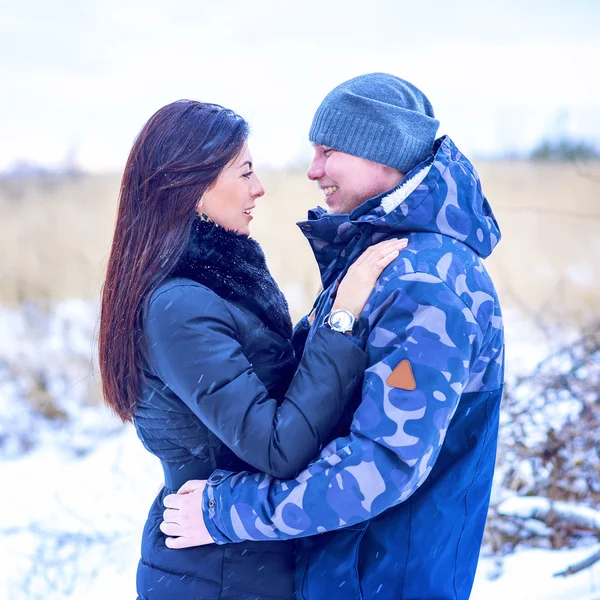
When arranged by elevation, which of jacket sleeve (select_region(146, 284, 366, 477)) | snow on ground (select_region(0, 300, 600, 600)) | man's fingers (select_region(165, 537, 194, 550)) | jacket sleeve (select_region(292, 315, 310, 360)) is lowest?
snow on ground (select_region(0, 300, 600, 600))

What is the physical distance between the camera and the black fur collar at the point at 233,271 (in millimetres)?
1892

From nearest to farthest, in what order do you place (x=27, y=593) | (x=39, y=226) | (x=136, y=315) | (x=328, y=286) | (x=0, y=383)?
(x=136, y=315), (x=328, y=286), (x=27, y=593), (x=0, y=383), (x=39, y=226)

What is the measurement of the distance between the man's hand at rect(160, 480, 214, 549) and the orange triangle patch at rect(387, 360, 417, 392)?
598mm

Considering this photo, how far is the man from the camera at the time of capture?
156 cm

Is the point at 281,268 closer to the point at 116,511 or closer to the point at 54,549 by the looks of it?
the point at 116,511

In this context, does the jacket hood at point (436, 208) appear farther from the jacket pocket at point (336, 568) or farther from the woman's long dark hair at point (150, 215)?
the jacket pocket at point (336, 568)

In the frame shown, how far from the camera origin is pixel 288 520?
161 centimetres

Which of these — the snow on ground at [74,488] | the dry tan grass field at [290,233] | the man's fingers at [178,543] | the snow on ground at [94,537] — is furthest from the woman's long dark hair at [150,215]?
the dry tan grass field at [290,233]

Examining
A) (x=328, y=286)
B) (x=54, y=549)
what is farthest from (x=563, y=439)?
(x=54, y=549)

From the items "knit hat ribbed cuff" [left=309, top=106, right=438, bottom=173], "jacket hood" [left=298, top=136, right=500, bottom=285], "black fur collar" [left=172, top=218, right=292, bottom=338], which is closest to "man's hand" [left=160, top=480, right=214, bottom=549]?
"black fur collar" [left=172, top=218, right=292, bottom=338]

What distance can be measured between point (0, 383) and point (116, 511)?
277cm

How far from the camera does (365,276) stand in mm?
1735

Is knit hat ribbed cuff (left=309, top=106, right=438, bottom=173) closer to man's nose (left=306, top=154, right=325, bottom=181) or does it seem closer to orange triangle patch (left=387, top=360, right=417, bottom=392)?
man's nose (left=306, top=154, right=325, bottom=181)

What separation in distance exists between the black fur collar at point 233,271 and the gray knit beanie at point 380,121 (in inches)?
16.2
